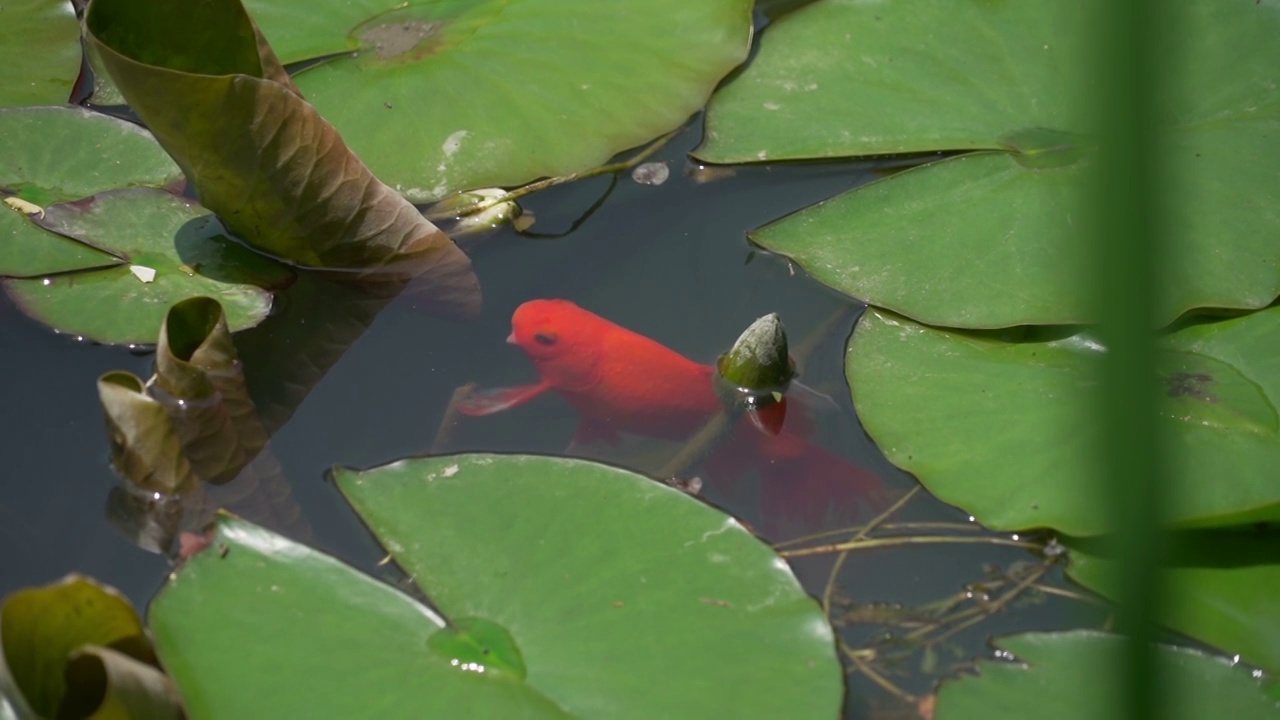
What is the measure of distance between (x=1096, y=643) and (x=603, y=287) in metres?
1.12

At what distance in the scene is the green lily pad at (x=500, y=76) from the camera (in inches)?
87.5

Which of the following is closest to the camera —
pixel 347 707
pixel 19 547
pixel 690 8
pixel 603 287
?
pixel 347 707

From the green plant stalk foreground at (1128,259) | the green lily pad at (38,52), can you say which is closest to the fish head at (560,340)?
the green lily pad at (38,52)

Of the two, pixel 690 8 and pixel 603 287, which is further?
pixel 690 8

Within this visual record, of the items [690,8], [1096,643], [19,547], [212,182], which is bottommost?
[19,547]

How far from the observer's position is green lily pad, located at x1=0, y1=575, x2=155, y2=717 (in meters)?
1.21

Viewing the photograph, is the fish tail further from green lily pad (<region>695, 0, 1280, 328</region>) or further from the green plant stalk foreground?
the green plant stalk foreground

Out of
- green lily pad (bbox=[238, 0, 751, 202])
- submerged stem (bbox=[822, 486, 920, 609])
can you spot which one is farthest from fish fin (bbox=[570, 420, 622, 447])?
green lily pad (bbox=[238, 0, 751, 202])

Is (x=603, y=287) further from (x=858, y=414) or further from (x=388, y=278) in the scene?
(x=858, y=414)

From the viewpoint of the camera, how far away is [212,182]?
1.94 m

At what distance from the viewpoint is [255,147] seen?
188 cm

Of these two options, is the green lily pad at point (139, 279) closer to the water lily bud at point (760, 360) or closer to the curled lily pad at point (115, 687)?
the curled lily pad at point (115, 687)

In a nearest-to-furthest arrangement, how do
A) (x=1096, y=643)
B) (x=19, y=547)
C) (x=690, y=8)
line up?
(x=1096, y=643) → (x=19, y=547) → (x=690, y=8)

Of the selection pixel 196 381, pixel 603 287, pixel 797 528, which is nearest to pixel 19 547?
pixel 196 381
